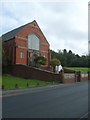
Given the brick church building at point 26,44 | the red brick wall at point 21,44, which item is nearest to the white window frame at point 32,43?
the brick church building at point 26,44

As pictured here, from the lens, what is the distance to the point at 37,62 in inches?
2125

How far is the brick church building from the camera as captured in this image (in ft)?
172

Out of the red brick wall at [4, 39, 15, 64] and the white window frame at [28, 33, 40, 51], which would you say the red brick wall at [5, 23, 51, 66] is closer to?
the red brick wall at [4, 39, 15, 64]

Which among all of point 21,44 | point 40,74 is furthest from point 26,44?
point 40,74

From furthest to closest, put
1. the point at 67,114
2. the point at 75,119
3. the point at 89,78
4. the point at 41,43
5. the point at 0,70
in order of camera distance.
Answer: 1. the point at 89,78
2. the point at 41,43
3. the point at 0,70
4. the point at 67,114
5. the point at 75,119

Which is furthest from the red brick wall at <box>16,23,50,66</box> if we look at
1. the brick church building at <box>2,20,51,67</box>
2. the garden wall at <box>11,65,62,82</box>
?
the garden wall at <box>11,65,62,82</box>

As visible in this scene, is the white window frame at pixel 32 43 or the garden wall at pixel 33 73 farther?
the white window frame at pixel 32 43

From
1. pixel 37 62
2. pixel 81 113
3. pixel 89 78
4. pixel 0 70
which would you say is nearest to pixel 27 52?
pixel 37 62

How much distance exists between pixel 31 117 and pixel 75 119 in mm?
1757

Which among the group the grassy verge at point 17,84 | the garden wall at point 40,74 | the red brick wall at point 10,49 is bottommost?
the grassy verge at point 17,84

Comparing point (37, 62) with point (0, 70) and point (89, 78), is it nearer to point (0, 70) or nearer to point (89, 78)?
point (0, 70)

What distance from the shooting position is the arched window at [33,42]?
5600cm

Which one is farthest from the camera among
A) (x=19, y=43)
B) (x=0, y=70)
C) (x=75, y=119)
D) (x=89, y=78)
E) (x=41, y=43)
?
(x=89, y=78)

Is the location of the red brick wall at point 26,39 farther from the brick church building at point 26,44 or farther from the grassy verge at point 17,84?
the grassy verge at point 17,84
